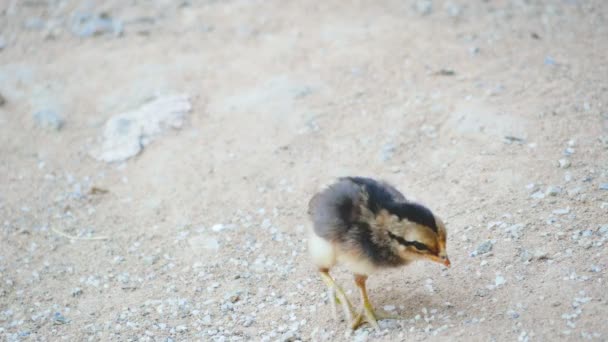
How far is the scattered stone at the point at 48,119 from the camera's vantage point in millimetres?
6621

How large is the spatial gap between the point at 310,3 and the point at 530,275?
4.84 metres

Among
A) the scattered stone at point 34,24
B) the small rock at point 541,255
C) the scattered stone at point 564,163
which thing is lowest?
the scattered stone at point 34,24

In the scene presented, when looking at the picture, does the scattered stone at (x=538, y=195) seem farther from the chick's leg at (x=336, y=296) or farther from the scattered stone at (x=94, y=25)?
the scattered stone at (x=94, y=25)

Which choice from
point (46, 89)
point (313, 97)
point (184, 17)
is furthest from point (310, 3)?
point (46, 89)

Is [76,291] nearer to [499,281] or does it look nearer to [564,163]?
[499,281]

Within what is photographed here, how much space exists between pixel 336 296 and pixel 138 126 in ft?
9.69

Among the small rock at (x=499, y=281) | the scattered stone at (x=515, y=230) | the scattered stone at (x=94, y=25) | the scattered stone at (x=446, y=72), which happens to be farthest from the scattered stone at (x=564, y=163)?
the scattered stone at (x=94, y=25)

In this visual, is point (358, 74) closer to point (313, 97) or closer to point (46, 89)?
point (313, 97)

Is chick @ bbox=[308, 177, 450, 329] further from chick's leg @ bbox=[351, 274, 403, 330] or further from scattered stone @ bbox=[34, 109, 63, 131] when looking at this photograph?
scattered stone @ bbox=[34, 109, 63, 131]

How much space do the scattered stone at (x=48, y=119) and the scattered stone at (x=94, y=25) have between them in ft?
5.09

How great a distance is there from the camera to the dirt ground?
167 inches

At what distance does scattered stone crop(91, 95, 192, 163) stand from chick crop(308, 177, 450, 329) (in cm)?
260

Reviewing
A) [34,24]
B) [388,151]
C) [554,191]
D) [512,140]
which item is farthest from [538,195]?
[34,24]

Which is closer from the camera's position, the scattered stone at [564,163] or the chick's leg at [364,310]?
the chick's leg at [364,310]
